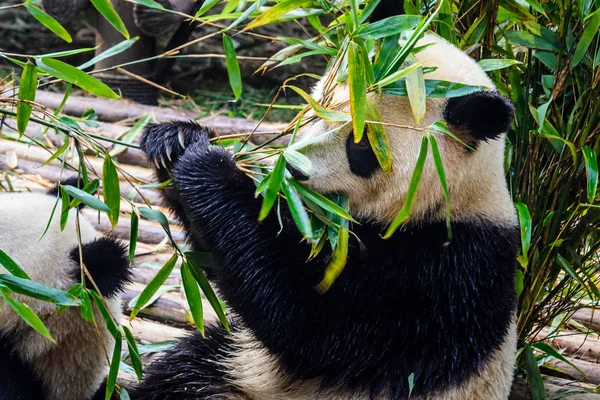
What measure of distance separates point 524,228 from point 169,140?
1342 mm

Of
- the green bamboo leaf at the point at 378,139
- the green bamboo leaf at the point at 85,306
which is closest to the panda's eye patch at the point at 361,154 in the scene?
the green bamboo leaf at the point at 378,139

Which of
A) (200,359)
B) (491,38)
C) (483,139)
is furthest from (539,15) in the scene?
(200,359)

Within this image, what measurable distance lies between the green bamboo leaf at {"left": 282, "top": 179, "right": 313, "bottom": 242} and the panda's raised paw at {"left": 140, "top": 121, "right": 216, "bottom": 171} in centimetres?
64

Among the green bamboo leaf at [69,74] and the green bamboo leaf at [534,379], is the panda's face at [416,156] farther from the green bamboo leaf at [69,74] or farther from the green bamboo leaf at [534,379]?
the green bamboo leaf at [534,379]

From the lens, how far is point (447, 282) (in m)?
2.46

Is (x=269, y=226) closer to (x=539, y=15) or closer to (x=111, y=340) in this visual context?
(x=111, y=340)

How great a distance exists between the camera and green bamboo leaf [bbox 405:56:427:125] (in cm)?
209

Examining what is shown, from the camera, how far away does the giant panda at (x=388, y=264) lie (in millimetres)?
2422

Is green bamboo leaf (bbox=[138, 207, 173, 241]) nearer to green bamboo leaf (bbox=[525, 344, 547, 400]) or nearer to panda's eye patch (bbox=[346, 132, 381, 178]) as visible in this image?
panda's eye patch (bbox=[346, 132, 381, 178])

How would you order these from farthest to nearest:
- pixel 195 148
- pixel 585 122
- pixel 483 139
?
pixel 585 122
pixel 195 148
pixel 483 139

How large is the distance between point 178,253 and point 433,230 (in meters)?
0.84

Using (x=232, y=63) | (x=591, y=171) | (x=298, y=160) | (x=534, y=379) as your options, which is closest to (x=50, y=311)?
(x=232, y=63)

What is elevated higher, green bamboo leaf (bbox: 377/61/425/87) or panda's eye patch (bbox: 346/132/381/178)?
green bamboo leaf (bbox: 377/61/425/87)

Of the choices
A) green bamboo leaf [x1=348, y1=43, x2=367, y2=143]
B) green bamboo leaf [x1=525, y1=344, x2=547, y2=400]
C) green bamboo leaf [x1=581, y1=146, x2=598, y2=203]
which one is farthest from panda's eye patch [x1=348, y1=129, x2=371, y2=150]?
green bamboo leaf [x1=525, y1=344, x2=547, y2=400]
